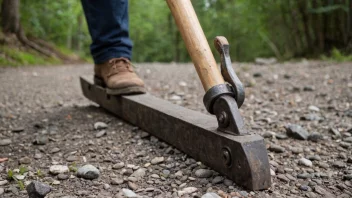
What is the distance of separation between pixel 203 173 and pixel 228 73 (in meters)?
0.43

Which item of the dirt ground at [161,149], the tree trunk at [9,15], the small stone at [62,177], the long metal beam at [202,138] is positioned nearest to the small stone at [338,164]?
the dirt ground at [161,149]

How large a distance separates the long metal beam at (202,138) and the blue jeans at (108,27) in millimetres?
321

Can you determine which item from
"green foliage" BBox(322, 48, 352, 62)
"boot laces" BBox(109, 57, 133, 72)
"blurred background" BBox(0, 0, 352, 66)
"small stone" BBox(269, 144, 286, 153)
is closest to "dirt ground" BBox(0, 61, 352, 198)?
"small stone" BBox(269, 144, 286, 153)

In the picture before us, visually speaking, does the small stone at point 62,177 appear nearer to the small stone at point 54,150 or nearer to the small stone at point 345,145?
the small stone at point 54,150

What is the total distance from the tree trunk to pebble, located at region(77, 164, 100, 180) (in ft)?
24.6

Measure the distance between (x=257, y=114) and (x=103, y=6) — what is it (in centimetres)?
128

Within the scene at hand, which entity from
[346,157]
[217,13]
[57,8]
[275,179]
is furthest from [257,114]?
[217,13]

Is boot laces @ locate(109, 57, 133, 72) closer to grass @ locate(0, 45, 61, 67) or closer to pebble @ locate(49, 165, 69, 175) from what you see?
pebble @ locate(49, 165, 69, 175)

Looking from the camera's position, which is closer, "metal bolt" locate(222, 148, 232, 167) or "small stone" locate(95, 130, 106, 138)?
"metal bolt" locate(222, 148, 232, 167)

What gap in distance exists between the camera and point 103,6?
2.30 meters

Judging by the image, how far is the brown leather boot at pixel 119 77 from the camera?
7.30 ft

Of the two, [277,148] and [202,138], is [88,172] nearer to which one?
[202,138]

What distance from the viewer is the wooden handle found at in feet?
4.72

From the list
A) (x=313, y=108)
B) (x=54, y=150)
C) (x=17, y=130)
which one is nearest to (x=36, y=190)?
(x=54, y=150)
